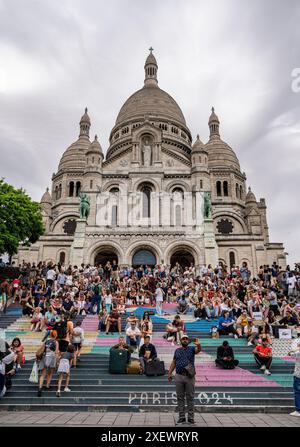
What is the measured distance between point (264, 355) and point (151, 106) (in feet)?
159

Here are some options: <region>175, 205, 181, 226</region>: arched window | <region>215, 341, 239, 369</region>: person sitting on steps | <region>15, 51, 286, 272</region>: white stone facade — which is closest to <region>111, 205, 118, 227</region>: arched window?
<region>15, 51, 286, 272</region>: white stone facade

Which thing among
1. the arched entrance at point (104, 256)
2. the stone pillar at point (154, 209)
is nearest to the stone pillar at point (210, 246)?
the stone pillar at point (154, 209)

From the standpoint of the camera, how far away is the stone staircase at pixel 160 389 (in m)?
8.66

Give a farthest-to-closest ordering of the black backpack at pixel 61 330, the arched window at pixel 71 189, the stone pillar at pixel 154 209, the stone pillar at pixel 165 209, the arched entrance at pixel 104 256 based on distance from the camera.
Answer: the arched window at pixel 71 189
the arched entrance at pixel 104 256
the stone pillar at pixel 154 209
the stone pillar at pixel 165 209
the black backpack at pixel 61 330

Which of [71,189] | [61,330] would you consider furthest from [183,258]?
[61,330]

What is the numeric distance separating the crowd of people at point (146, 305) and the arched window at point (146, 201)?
36.0 ft

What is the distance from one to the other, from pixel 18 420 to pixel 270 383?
661 centimetres

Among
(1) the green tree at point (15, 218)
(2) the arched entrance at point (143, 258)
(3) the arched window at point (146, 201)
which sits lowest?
(2) the arched entrance at point (143, 258)

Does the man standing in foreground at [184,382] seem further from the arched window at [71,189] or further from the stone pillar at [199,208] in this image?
the arched window at [71,189]

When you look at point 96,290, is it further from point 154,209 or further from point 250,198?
point 250,198

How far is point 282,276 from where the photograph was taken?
2038cm

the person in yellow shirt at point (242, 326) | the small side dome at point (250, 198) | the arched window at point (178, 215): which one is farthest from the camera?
the small side dome at point (250, 198)

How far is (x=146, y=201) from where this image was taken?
1436 inches
